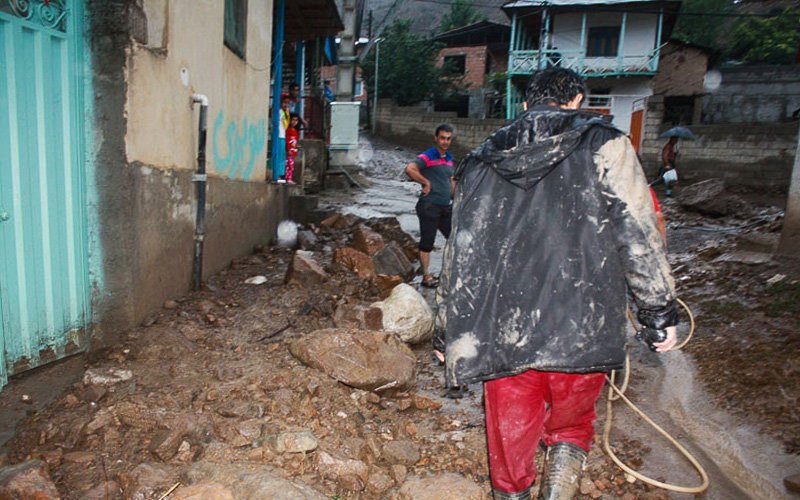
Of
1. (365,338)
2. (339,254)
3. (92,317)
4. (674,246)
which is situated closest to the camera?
(92,317)

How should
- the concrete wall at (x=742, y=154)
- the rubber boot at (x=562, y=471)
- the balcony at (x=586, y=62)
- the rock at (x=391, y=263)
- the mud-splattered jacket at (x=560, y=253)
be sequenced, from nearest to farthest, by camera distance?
the mud-splattered jacket at (x=560, y=253)
the rubber boot at (x=562, y=471)
the rock at (x=391, y=263)
the concrete wall at (x=742, y=154)
the balcony at (x=586, y=62)

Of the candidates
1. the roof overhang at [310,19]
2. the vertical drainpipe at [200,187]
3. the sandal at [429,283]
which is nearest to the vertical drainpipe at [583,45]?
the roof overhang at [310,19]

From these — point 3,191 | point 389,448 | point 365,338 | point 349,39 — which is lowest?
point 389,448

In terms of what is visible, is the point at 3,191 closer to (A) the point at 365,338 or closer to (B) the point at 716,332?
(A) the point at 365,338

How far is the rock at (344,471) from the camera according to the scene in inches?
95.1

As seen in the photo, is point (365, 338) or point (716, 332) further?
point (716, 332)

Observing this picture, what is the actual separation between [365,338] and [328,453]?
97 cm

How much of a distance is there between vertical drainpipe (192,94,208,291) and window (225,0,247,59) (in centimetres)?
121

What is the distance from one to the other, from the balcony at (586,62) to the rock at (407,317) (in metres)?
17.8

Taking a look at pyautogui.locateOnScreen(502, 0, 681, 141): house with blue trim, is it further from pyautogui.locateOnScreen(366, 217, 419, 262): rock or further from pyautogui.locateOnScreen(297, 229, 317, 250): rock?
pyautogui.locateOnScreen(297, 229, 317, 250): rock

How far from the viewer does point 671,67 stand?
71.4 ft

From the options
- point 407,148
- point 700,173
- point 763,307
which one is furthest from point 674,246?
point 407,148

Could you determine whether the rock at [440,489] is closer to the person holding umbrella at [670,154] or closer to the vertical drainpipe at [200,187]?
the vertical drainpipe at [200,187]

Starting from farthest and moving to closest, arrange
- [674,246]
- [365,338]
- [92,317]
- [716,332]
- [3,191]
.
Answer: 1. [674,246]
2. [716,332]
3. [365,338]
4. [92,317]
5. [3,191]
